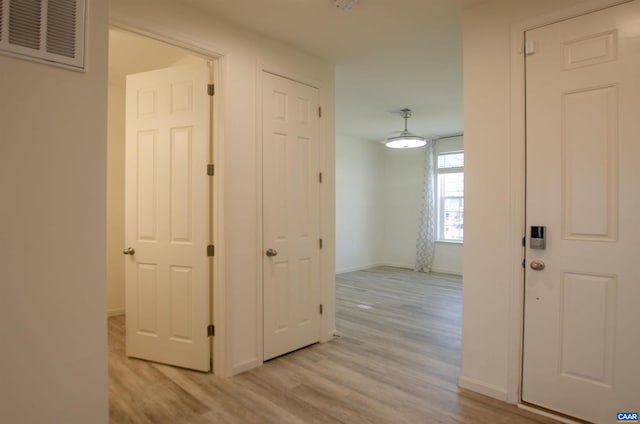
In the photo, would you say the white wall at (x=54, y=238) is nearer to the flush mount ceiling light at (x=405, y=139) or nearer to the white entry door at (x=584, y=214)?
the white entry door at (x=584, y=214)

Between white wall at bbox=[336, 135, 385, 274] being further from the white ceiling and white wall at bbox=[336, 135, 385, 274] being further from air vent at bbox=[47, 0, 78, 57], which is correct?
air vent at bbox=[47, 0, 78, 57]

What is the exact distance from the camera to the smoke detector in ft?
7.88

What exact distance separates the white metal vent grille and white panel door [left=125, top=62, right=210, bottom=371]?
136cm

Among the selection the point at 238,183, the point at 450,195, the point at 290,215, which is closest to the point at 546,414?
the point at 290,215

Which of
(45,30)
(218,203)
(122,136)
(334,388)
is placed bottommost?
(334,388)

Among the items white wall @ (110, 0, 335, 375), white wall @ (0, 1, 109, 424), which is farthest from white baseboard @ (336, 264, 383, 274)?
white wall @ (0, 1, 109, 424)

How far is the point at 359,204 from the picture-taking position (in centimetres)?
750

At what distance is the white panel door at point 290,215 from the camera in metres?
3.01

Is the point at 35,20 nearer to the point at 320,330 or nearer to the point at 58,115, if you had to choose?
the point at 58,115

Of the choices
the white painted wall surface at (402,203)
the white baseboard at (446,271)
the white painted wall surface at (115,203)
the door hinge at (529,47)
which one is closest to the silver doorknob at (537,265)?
the door hinge at (529,47)

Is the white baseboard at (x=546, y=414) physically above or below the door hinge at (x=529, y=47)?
below

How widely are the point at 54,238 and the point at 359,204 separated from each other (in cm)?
639

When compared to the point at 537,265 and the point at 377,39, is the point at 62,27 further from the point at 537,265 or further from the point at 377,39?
the point at 537,265

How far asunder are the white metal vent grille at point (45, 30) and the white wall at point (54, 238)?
36 mm
